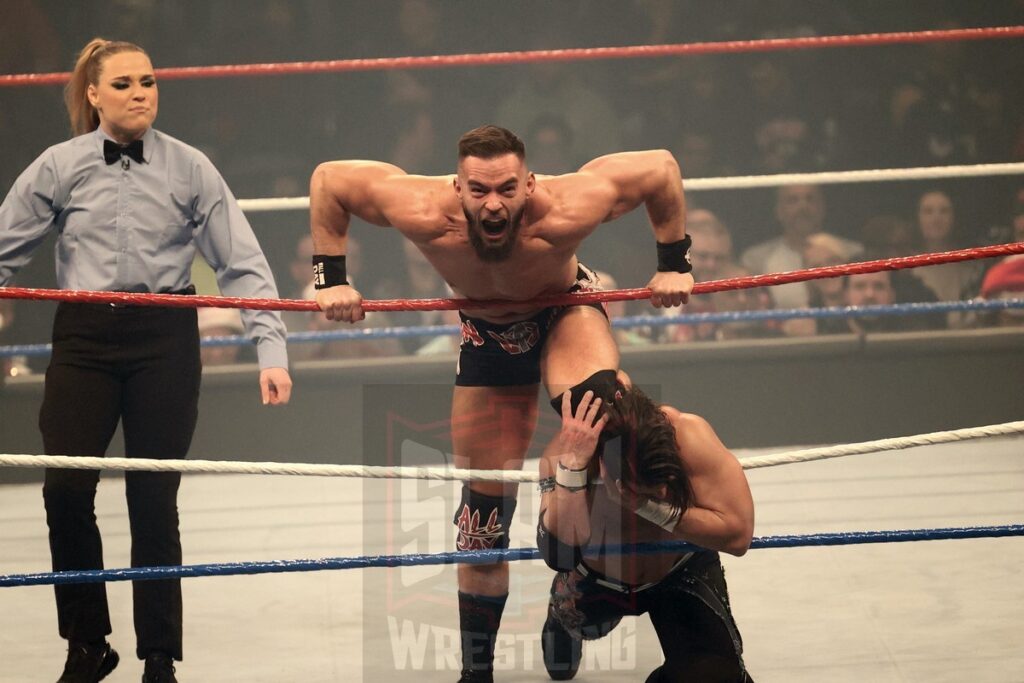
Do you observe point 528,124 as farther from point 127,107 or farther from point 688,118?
→ point 127,107

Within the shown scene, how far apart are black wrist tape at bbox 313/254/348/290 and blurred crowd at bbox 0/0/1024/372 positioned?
260 centimetres

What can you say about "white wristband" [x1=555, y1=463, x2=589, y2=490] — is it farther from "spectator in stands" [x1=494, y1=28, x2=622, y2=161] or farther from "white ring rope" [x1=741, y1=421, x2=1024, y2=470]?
"spectator in stands" [x1=494, y1=28, x2=622, y2=161]

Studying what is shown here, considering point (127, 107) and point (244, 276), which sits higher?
point (127, 107)

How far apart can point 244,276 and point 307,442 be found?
65.5 inches

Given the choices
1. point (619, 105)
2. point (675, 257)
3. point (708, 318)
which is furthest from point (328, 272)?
point (619, 105)

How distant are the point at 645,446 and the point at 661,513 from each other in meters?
0.11

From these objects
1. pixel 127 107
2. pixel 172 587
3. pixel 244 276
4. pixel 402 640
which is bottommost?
pixel 402 640

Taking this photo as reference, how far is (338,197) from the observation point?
7.47 feet

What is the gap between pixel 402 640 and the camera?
2.67 metres

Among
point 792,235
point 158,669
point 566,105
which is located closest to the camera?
point 158,669

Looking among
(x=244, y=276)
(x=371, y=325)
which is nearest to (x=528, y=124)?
(x=371, y=325)

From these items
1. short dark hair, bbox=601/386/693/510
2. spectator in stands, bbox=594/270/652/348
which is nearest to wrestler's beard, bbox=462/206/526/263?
short dark hair, bbox=601/386/693/510

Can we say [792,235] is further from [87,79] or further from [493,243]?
[87,79]

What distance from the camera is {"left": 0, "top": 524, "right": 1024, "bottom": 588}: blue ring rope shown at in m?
2.14
